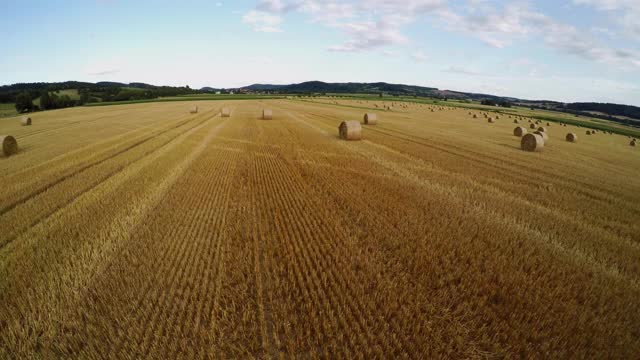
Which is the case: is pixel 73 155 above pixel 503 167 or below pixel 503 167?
below

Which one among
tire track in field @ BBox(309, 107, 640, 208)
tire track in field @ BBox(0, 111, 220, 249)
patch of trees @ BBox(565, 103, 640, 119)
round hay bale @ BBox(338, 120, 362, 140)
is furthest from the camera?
patch of trees @ BBox(565, 103, 640, 119)

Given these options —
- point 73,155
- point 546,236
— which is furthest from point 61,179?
point 546,236

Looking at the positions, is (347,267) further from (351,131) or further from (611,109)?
(611,109)

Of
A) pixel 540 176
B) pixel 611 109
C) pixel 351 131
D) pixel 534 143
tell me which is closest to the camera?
pixel 540 176

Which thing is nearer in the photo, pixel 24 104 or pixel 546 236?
pixel 546 236

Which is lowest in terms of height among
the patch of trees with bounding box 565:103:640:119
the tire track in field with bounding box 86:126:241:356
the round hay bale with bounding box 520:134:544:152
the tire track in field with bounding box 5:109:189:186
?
the tire track in field with bounding box 86:126:241:356

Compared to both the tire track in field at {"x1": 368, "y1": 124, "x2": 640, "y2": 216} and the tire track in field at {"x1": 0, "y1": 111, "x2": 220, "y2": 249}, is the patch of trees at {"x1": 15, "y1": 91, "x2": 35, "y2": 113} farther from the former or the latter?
the tire track in field at {"x1": 368, "y1": 124, "x2": 640, "y2": 216}

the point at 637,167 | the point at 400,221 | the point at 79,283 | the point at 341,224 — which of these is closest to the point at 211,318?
the point at 79,283

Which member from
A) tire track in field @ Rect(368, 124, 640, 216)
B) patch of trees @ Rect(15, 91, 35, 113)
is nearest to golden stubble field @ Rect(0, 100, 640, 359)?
tire track in field @ Rect(368, 124, 640, 216)
